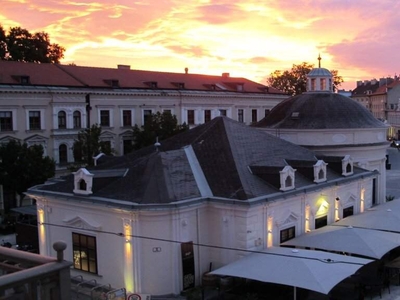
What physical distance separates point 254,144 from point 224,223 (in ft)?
18.1

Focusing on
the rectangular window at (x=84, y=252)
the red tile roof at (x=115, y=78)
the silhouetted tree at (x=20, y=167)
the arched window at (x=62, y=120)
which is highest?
the red tile roof at (x=115, y=78)

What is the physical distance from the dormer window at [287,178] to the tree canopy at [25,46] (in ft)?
139

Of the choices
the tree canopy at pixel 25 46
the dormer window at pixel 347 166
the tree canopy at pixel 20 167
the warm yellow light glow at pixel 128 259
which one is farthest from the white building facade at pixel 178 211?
the tree canopy at pixel 25 46

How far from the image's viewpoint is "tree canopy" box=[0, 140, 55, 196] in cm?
3634

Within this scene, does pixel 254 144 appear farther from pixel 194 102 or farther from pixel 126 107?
pixel 194 102

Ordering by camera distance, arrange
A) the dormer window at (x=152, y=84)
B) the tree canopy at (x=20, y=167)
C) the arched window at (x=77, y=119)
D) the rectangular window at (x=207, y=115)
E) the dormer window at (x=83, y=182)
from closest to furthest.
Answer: the dormer window at (x=83, y=182) → the tree canopy at (x=20, y=167) → the arched window at (x=77, y=119) → the dormer window at (x=152, y=84) → the rectangular window at (x=207, y=115)

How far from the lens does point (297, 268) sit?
18078 millimetres

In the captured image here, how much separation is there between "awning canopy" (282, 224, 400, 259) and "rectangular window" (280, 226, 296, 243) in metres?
0.54

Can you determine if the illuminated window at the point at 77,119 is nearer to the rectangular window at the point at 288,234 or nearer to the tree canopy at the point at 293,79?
the rectangular window at the point at 288,234

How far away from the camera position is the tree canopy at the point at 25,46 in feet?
185

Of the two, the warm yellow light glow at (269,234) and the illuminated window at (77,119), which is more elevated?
the illuminated window at (77,119)

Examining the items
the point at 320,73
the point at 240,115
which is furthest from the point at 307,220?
the point at 240,115

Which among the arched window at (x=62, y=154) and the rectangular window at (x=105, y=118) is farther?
the rectangular window at (x=105, y=118)

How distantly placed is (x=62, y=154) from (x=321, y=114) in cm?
2146
